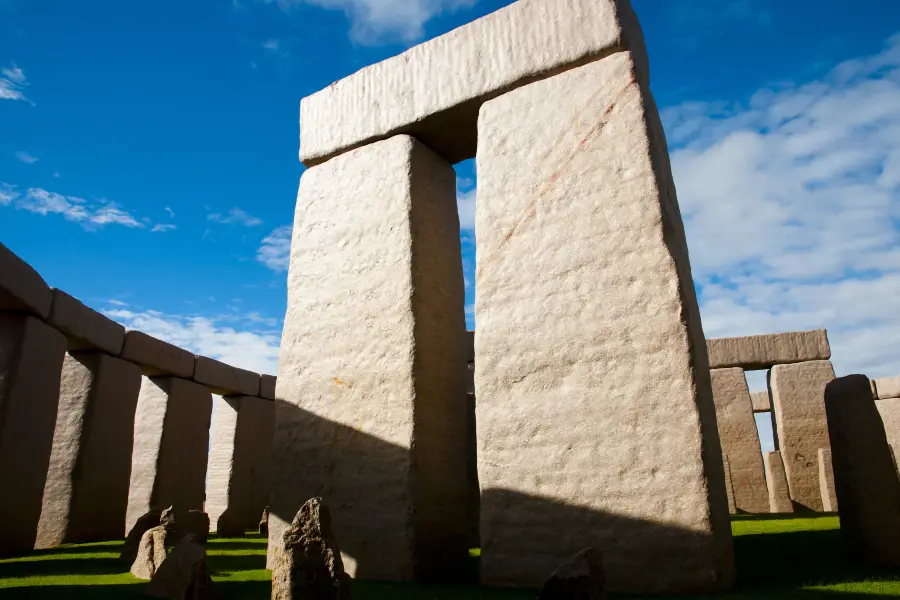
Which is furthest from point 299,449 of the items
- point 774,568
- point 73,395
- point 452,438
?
point 73,395

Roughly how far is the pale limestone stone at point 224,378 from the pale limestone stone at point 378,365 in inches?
209

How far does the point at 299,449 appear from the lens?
4430 millimetres

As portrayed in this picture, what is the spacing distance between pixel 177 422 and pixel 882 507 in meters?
8.21

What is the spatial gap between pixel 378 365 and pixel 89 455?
16.2 feet

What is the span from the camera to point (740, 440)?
1027 centimetres

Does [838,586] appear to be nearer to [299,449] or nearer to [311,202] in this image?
[299,449]

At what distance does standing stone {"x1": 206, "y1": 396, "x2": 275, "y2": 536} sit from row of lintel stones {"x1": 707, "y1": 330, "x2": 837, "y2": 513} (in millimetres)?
7245

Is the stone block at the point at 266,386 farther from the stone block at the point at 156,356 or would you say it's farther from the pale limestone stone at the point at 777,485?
the pale limestone stone at the point at 777,485

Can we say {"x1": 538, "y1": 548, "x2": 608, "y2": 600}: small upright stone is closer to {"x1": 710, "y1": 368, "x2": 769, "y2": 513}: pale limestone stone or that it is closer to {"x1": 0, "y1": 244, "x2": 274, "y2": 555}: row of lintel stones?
{"x1": 0, "y1": 244, "x2": 274, "y2": 555}: row of lintel stones

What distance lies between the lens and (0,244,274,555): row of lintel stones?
5785 millimetres

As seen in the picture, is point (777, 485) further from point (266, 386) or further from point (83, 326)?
point (83, 326)

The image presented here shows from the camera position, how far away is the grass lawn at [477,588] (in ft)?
9.46

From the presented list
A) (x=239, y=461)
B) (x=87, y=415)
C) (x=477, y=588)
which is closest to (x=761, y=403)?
(x=239, y=461)

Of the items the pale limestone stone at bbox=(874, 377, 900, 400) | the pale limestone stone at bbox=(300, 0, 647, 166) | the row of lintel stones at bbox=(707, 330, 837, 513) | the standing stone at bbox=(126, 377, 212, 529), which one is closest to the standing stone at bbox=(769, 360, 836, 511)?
the row of lintel stones at bbox=(707, 330, 837, 513)
